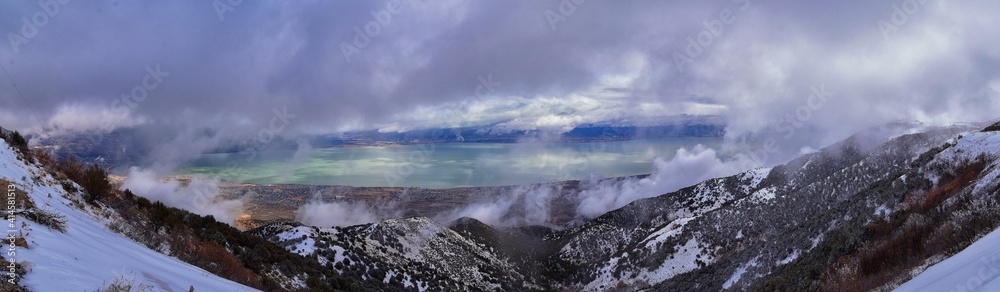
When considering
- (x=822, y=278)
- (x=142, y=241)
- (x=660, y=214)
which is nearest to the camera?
(x=142, y=241)

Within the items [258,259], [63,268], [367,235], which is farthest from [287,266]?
[367,235]

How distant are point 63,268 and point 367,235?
6867 cm

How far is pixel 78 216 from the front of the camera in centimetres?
1092

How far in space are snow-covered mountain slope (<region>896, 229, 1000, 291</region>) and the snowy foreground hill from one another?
0.14 feet

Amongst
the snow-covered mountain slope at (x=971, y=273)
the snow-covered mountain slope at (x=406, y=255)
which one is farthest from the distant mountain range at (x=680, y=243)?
the snow-covered mountain slope at (x=406, y=255)

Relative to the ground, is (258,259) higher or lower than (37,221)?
lower

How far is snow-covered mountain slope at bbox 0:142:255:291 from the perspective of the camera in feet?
19.6

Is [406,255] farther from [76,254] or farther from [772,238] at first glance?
[76,254]

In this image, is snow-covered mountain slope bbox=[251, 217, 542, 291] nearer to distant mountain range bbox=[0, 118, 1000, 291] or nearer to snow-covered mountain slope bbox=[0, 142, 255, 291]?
distant mountain range bbox=[0, 118, 1000, 291]

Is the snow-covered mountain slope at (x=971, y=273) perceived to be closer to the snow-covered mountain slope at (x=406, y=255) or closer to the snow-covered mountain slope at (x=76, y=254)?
the snow-covered mountain slope at (x=76, y=254)

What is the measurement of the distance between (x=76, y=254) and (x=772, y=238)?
1984 inches

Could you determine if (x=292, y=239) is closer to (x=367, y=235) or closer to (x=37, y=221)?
(x=367, y=235)

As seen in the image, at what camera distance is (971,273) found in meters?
6.25

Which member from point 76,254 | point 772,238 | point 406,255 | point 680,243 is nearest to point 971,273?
point 76,254
